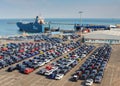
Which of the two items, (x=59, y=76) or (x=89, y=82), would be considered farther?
(x=59, y=76)

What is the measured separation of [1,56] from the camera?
71750mm

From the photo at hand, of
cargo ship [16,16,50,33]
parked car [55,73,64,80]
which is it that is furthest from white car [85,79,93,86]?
cargo ship [16,16,50,33]

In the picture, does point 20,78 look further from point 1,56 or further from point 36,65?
point 1,56

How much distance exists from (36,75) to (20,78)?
13.9 ft

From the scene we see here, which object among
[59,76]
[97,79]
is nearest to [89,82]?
[97,79]

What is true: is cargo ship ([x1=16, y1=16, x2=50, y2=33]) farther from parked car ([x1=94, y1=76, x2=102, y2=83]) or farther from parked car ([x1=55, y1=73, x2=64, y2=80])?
parked car ([x1=94, y1=76, x2=102, y2=83])

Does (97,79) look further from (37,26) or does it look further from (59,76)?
(37,26)

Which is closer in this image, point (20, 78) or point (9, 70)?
point (20, 78)

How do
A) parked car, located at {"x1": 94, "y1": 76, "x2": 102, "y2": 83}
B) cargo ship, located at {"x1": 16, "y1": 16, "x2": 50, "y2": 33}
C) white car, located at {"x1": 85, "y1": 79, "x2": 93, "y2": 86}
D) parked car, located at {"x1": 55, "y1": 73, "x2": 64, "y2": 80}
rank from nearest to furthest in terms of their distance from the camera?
white car, located at {"x1": 85, "y1": 79, "x2": 93, "y2": 86}, parked car, located at {"x1": 94, "y1": 76, "x2": 102, "y2": 83}, parked car, located at {"x1": 55, "y1": 73, "x2": 64, "y2": 80}, cargo ship, located at {"x1": 16, "y1": 16, "x2": 50, "y2": 33}

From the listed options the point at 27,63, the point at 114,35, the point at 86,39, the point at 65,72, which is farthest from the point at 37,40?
the point at 65,72

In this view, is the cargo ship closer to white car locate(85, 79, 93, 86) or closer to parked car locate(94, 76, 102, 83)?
parked car locate(94, 76, 102, 83)

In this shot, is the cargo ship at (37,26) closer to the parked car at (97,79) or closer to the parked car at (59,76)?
the parked car at (59,76)

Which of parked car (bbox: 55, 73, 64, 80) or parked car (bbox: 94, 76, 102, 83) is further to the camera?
parked car (bbox: 55, 73, 64, 80)

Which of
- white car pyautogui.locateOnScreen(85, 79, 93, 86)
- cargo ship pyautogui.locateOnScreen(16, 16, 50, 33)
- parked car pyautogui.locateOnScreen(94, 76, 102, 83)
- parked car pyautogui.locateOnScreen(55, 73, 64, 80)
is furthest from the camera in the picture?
cargo ship pyautogui.locateOnScreen(16, 16, 50, 33)
